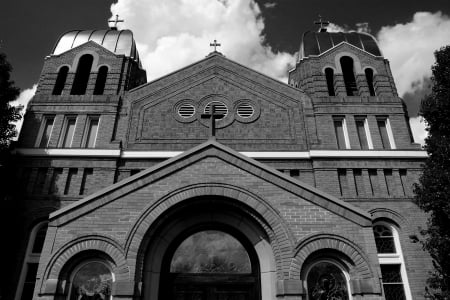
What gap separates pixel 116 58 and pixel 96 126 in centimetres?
440

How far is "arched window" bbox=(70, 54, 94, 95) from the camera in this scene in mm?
19603

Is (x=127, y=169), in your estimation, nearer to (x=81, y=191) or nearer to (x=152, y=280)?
(x=81, y=191)

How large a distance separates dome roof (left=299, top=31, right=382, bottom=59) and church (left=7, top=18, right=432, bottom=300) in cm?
11

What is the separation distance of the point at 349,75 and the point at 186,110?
9.66 meters

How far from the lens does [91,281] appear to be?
987cm

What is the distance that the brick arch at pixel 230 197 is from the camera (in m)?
9.87

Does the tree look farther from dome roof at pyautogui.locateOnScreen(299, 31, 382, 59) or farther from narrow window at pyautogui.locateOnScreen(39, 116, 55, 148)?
narrow window at pyautogui.locateOnScreen(39, 116, 55, 148)

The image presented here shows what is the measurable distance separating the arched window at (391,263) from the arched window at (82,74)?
1612cm

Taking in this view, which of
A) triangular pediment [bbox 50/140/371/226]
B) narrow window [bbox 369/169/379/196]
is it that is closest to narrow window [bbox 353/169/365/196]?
narrow window [bbox 369/169/379/196]

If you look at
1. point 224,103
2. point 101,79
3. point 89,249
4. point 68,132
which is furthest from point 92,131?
point 89,249

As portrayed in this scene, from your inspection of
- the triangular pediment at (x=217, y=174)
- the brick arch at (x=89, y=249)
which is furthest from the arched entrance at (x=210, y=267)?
the triangular pediment at (x=217, y=174)

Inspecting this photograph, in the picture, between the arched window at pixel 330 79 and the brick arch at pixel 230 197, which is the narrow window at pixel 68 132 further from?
the arched window at pixel 330 79

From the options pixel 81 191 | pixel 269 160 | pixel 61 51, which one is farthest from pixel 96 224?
pixel 61 51

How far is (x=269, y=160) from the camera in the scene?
16.3 meters
